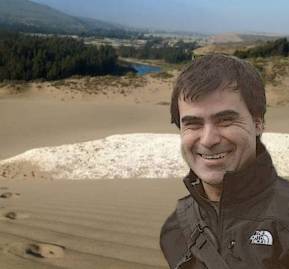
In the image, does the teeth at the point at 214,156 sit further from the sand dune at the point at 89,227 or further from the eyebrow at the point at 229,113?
the sand dune at the point at 89,227

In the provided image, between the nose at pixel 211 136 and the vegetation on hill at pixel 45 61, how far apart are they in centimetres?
3196

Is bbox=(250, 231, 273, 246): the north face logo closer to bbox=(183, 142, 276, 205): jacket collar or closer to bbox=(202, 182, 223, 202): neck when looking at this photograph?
bbox=(183, 142, 276, 205): jacket collar

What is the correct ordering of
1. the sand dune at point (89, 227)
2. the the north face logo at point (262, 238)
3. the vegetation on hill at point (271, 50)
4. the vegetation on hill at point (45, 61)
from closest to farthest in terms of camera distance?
the the north face logo at point (262, 238), the sand dune at point (89, 227), the vegetation on hill at point (45, 61), the vegetation on hill at point (271, 50)

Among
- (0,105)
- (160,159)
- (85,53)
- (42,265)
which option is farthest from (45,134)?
(85,53)

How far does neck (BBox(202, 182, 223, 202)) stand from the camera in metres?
2.03

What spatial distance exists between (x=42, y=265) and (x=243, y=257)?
169 centimetres

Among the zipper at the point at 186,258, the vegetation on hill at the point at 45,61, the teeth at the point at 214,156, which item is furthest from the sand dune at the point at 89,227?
the vegetation on hill at the point at 45,61

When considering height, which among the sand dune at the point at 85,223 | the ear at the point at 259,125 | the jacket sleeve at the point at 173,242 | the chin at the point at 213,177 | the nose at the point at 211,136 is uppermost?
the ear at the point at 259,125

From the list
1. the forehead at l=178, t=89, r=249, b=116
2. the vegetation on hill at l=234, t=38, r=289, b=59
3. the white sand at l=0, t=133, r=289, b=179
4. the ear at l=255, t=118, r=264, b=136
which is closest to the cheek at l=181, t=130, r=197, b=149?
the forehead at l=178, t=89, r=249, b=116

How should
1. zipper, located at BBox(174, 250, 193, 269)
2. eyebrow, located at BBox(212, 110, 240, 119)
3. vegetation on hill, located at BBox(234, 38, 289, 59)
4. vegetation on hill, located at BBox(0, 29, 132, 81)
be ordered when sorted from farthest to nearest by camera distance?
vegetation on hill, located at BBox(234, 38, 289, 59), vegetation on hill, located at BBox(0, 29, 132, 81), zipper, located at BBox(174, 250, 193, 269), eyebrow, located at BBox(212, 110, 240, 119)

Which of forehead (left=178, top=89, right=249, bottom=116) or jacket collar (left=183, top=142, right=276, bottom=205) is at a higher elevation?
forehead (left=178, top=89, right=249, bottom=116)

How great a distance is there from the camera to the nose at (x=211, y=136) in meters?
1.97

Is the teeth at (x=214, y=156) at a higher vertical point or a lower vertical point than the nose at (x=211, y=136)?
lower

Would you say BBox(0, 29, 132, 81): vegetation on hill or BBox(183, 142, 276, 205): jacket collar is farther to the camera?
BBox(0, 29, 132, 81): vegetation on hill
